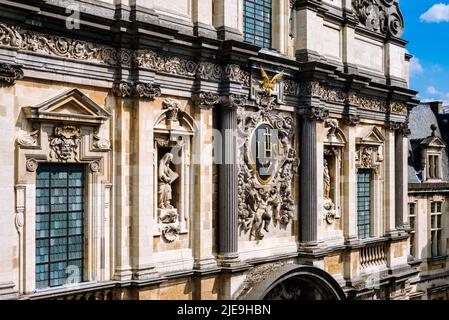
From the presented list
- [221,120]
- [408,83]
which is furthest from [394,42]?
[221,120]

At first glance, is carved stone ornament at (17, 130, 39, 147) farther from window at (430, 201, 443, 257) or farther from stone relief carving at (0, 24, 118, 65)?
window at (430, 201, 443, 257)

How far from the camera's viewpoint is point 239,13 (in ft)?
57.7

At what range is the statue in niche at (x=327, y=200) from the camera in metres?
21.2

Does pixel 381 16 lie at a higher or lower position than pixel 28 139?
higher

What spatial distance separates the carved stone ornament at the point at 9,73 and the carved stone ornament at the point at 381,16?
14.1 metres

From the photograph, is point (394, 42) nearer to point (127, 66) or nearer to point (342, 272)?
point (342, 272)

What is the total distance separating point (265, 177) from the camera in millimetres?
18547

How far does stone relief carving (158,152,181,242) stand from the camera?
Answer: 51.0 feet

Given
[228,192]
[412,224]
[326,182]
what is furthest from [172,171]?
[412,224]

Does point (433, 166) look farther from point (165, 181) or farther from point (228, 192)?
point (165, 181)

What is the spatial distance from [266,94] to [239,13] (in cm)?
240

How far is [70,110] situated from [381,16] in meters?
14.8

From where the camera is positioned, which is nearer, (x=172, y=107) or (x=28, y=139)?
(x=28, y=139)

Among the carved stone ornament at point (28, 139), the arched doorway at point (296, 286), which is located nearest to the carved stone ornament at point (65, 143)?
the carved stone ornament at point (28, 139)
